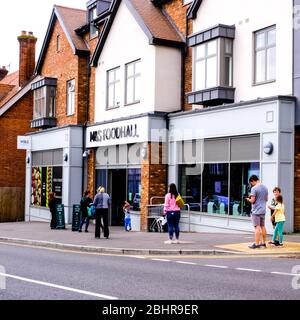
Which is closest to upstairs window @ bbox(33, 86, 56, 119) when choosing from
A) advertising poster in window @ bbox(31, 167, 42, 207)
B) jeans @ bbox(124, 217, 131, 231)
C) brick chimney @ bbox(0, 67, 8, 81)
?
advertising poster in window @ bbox(31, 167, 42, 207)

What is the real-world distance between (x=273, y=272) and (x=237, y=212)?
8.39 metres

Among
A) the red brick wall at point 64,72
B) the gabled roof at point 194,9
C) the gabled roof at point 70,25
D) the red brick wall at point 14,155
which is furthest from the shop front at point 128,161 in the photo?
the red brick wall at point 14,155

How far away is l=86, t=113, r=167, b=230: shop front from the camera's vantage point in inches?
919

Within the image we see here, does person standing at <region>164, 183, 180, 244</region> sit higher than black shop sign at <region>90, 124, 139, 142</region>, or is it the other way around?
black shop sign at <region>90, 124, 139, 142</region>

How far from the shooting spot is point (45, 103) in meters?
31.7

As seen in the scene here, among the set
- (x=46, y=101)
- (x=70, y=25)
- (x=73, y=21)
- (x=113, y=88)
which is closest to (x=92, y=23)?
(x=70, y=25)

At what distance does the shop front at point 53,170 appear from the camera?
29016 mm

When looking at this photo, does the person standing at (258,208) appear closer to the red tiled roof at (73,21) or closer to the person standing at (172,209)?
the person standing at (172,209)

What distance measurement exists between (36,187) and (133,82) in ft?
35.8

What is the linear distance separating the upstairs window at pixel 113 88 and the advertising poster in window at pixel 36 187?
7.73 meters

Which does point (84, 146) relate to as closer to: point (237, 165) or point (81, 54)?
point (81, 54)

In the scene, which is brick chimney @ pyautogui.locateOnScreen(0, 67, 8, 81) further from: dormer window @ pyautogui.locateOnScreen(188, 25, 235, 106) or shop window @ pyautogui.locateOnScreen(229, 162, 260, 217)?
shop window @ pyautogui.locateOnScreen(229, 162, 260, 217)

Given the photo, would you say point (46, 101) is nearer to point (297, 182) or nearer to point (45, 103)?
point (45, 103)

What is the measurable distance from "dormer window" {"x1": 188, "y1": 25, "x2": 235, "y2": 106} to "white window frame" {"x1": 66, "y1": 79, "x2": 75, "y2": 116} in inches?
377
